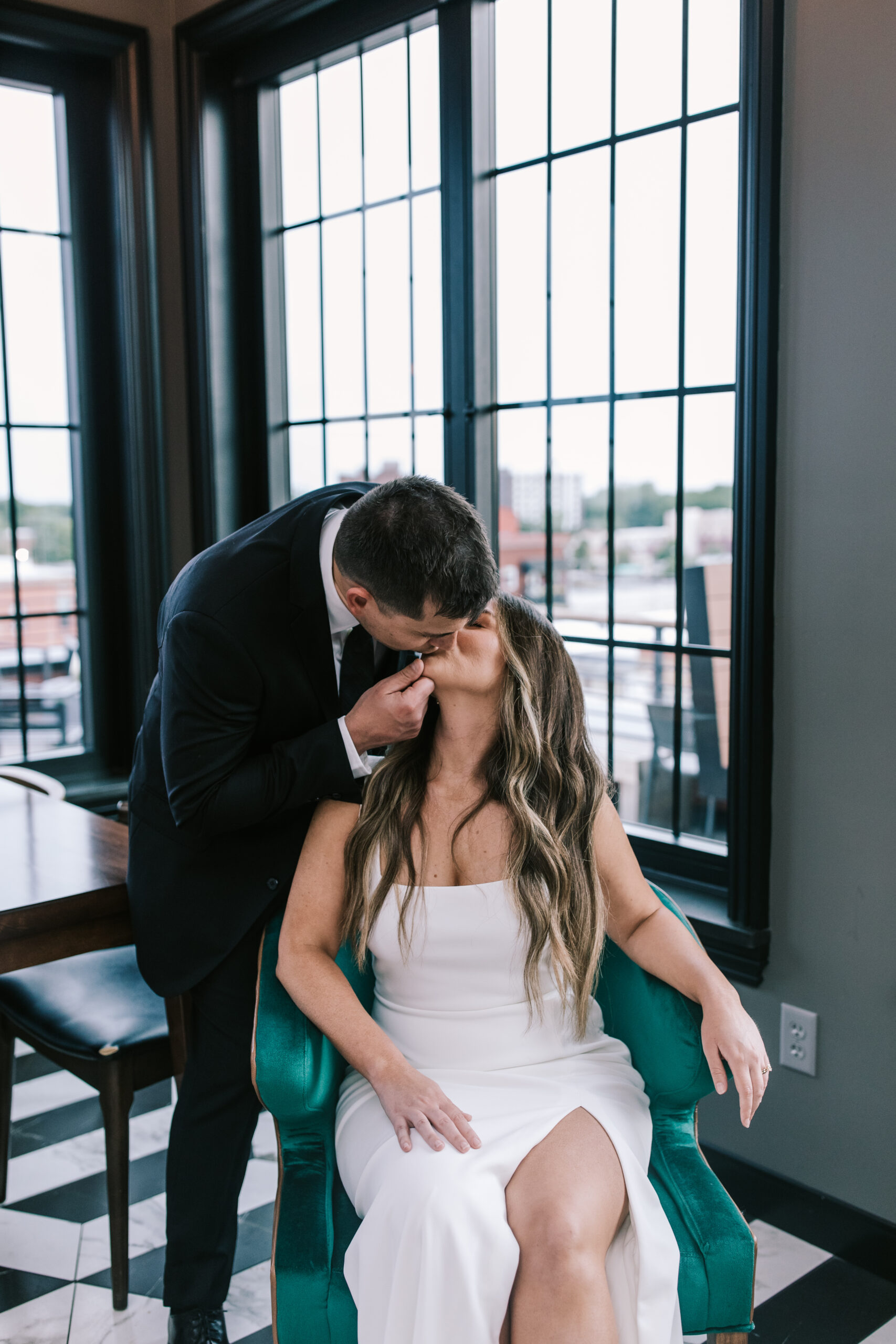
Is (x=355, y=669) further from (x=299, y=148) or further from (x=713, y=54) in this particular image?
(x=299, y=148)

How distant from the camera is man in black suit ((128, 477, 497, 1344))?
5.18 ft

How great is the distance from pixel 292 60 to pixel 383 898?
2.65 m

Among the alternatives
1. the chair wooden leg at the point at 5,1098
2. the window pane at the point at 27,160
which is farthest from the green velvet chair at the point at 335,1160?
the window pane at the point at 27,160

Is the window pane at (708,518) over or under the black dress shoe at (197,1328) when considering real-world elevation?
over

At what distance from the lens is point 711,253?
2439 millimetres

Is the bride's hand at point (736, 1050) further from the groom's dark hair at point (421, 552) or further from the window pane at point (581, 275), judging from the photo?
the window pane at point (581, 275)

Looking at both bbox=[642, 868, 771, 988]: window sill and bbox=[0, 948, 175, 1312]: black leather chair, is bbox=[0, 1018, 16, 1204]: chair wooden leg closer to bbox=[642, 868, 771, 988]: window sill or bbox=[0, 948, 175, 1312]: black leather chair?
bbox=[0, 948, 175, 1312]: black leather chair

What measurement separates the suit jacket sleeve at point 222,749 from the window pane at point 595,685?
1.11m

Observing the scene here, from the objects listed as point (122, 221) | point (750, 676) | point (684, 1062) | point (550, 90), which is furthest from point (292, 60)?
point (684, 1062)

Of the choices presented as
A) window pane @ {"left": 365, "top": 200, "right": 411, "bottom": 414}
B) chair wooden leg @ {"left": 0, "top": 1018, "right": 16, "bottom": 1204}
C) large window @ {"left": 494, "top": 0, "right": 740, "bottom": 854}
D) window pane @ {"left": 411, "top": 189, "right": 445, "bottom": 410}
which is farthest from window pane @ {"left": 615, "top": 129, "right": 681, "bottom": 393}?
chair wooden leg @ {"left": 0, "top": 1018, "right": 16, "bottom": 1204}

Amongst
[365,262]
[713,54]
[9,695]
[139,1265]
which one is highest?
[713,54]

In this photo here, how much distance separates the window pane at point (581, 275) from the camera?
2.65 m

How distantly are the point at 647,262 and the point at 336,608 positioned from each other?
50.8 inches

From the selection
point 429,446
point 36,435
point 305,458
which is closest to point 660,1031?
point 429,446
